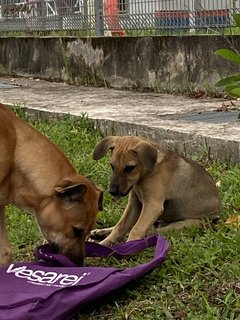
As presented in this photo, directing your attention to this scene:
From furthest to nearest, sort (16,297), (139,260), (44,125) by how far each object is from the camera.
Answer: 1. (44,125)
2. (139,260)
3. (16,297)

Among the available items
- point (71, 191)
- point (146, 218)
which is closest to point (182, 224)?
point (146, 218)

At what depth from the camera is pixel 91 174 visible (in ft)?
21.0

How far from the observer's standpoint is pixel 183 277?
4293 millimetres

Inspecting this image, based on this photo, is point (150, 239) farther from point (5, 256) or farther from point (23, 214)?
point (23, 214)

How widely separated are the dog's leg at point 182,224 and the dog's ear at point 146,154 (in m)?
0.38

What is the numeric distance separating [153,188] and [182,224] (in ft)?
0.92

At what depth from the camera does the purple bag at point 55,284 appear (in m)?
3.93

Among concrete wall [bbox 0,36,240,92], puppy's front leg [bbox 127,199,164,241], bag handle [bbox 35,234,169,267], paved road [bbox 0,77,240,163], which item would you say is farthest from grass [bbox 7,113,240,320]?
concrete wall [bbox 0,36,240,92]

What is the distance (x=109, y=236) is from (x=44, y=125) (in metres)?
3.09

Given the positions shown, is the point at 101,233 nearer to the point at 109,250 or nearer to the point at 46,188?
the point at 109,250

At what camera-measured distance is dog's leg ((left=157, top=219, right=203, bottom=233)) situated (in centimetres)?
521

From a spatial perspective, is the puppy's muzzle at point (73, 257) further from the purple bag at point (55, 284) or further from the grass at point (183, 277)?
the grass at point (183, 277)

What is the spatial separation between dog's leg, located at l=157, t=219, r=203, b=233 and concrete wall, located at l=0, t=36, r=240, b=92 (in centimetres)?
298

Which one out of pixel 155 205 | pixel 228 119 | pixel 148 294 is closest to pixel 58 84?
pixel 228 119
